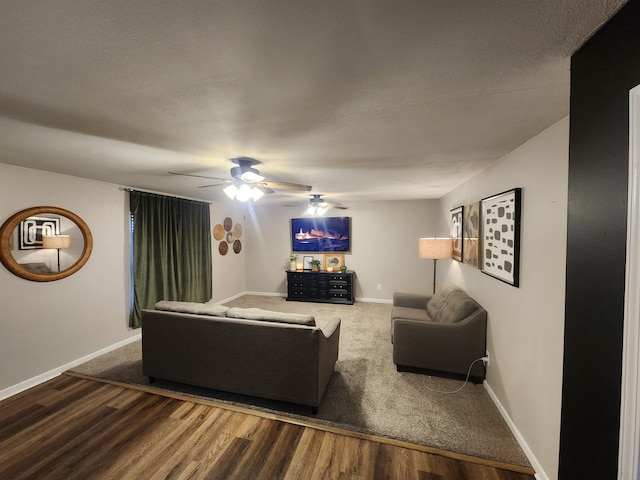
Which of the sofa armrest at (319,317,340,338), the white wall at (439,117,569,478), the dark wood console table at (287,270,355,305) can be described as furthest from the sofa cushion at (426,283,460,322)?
the dark wood console table at (287,270,355,305)

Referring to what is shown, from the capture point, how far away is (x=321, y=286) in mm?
5668

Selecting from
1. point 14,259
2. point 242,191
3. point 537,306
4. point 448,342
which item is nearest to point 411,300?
point 448,342

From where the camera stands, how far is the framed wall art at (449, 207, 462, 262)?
134 inches

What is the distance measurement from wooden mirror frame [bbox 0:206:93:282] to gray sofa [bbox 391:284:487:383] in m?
3.78

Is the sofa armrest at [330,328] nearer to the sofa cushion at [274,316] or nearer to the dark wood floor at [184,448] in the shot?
the sofa cushion at [274,316]

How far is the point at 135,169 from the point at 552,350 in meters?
3.76

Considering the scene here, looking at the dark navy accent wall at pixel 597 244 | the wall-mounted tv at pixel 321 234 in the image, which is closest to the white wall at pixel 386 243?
the wall-mounted tv at pixel 321 234

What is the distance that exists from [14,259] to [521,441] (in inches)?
186

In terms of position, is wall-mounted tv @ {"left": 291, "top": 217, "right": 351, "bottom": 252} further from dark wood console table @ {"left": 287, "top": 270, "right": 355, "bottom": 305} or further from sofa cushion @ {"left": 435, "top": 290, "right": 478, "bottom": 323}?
sofa cushion @ {"left": 435, "top": 290, "right": 478, "bottom": 323}

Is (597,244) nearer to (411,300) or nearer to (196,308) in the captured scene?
(196,308)

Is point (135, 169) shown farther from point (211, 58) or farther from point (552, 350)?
point (552, 350)

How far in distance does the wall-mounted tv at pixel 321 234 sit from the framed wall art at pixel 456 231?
2.31 metres

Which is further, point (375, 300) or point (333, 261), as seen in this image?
point (333, 261)

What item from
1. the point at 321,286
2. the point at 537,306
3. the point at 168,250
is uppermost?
the point at 168,250
